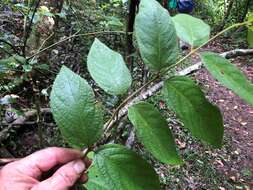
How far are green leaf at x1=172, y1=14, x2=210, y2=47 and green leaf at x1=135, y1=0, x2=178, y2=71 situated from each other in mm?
92

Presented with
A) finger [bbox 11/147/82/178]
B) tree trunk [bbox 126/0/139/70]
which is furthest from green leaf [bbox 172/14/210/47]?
tree trunk [bbox 126/0/139/70]

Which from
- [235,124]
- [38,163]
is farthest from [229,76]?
[235,124]

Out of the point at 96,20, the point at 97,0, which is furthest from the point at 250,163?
the point at 97,0

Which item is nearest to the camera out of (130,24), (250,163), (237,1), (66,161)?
(66,161)

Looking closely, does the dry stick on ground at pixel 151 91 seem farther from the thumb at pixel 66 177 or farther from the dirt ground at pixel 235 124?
the dirt ground at pixel 235 124

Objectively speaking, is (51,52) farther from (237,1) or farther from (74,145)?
(237,1)

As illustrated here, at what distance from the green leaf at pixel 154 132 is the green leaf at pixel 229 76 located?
113 mm

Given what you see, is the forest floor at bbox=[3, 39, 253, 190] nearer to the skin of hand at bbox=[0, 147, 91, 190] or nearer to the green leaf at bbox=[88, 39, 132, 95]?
the skin of hand at bbox=[0, 147, 91, 190]

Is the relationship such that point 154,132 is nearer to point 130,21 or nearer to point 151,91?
point 151,91

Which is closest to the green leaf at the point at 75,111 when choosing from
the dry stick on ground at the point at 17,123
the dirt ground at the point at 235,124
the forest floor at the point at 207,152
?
the dry stick on ground at the point at 17,123

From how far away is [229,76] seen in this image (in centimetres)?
57

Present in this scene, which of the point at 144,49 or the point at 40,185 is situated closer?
the point at 144,49

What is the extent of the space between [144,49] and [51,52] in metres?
3.31

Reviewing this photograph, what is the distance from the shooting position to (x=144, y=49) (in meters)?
0.59
